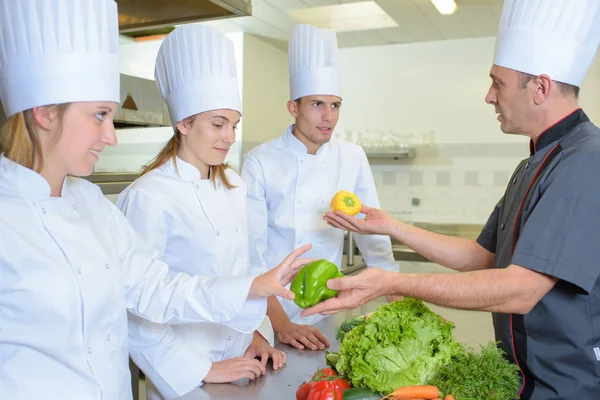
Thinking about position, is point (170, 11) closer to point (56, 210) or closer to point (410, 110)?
point (56, 210)

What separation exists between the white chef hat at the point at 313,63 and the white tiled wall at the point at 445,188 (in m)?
3.05

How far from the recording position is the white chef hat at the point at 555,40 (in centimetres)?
150

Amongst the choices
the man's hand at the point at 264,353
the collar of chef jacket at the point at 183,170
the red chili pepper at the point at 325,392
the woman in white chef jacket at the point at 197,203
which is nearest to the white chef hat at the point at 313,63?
the woman in white chef jacket at the point at 197,203

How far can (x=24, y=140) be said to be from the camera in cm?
126

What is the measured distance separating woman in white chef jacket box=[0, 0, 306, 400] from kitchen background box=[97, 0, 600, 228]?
3778 millimetres

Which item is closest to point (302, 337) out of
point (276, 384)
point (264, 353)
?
point (264, 353)

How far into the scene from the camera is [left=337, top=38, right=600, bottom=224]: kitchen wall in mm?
5309

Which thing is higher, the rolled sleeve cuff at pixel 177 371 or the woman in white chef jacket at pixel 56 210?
the woman in white chef jacket at pixel 56 210

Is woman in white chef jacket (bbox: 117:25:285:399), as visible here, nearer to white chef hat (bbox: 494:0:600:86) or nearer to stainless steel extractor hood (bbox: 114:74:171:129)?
stainless steel extractor hood (bbox: 114:74:171:129)

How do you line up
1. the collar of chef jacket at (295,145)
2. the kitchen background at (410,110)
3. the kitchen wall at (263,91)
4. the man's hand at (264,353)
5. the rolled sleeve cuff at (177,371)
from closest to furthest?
the rolled sleeve cuff at (177,371)
the man's hand at (264,353)
the collar of chef jacket at (295,145)
the kitchen background at (410,110)
the kitchen wall at (263,91)

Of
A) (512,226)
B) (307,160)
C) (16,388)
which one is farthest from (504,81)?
(16,388)

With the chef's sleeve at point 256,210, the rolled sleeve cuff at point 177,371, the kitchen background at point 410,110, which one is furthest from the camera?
the kitchen background at point 410,110

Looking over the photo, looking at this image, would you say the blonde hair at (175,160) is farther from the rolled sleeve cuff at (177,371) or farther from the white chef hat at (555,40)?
the white chef hat at (555,40)

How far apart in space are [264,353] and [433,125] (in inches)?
165
